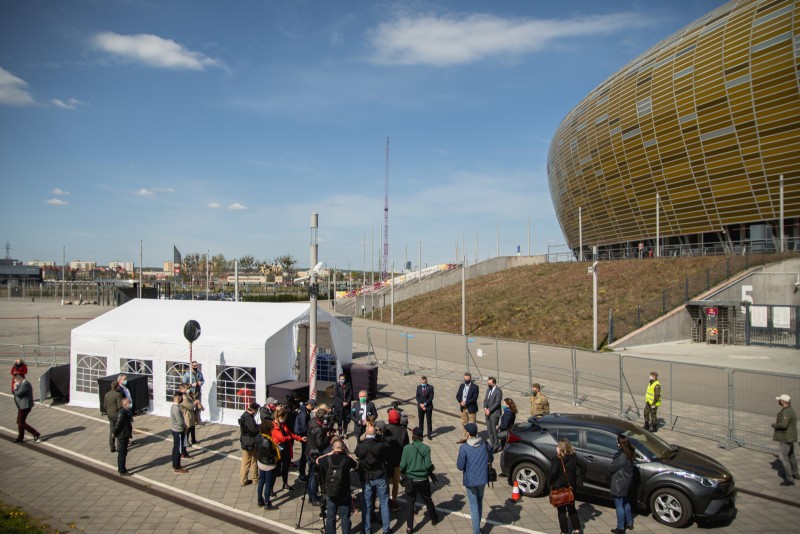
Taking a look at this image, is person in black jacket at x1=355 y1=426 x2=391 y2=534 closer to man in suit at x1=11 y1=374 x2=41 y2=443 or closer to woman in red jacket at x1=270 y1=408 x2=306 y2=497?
woman in red jacket at x1=270 y1=408 x2=306 y2=497

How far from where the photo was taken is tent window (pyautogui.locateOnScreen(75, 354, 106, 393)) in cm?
1439

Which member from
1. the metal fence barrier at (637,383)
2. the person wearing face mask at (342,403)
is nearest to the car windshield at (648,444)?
the metal fence barrier at (637,383)

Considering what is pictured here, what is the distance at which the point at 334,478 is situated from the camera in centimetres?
662

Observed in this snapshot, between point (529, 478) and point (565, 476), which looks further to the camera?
point (529, 478)

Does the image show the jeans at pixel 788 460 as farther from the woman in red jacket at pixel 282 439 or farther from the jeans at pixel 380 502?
the woman in red jacket at pixel 282 439

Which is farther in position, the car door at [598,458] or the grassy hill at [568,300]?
the grassy hill at [568,300]

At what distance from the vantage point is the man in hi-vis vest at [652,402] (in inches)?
465

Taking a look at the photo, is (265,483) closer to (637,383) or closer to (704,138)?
(637,383)

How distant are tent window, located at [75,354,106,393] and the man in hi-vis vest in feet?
51.0

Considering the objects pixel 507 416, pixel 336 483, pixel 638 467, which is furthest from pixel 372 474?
pixel 638 467

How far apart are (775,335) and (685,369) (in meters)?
13.2

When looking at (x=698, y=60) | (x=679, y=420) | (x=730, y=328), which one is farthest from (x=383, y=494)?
(x=698, y=60)

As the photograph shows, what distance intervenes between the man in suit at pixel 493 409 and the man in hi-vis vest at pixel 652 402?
4.13m

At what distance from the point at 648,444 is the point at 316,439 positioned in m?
5.71
